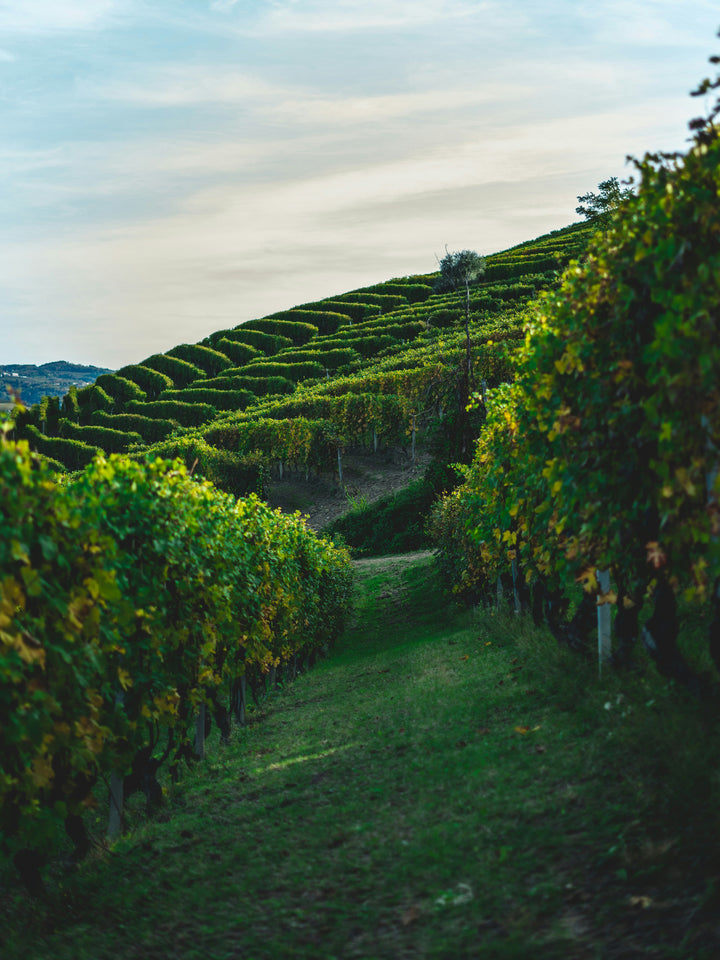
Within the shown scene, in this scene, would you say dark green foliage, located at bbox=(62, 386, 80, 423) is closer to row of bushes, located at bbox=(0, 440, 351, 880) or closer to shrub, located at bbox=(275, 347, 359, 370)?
shrub, located at bbox=(275, 347, 359, 370)

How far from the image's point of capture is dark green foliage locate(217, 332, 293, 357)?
113m

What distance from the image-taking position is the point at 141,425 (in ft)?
285

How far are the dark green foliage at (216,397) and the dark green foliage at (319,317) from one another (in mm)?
27990

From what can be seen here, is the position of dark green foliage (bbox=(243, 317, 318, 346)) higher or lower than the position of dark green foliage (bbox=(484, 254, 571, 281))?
lower

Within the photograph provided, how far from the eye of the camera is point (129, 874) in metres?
6.68

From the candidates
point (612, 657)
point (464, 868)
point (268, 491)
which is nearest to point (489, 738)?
point (612, 657)

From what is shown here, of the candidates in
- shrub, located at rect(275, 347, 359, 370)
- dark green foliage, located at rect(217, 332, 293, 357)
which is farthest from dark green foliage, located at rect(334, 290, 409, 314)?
shrub, located at rect(275, 347, 359, 370)

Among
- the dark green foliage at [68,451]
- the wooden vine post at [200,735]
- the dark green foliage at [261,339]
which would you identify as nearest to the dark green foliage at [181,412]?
the dark green foliage at [68,451]

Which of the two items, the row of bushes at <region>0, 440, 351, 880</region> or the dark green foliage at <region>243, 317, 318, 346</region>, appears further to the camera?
the dark green foliage at <region>243, 317, 318, 346</region>

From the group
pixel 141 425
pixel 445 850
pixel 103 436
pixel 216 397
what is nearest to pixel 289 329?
pixel 216 397

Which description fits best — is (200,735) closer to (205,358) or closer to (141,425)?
(141,425)

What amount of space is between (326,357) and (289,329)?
2525 cm

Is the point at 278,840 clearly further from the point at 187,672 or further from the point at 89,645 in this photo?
the point at 187,672

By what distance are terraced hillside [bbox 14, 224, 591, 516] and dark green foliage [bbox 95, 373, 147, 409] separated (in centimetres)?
19
